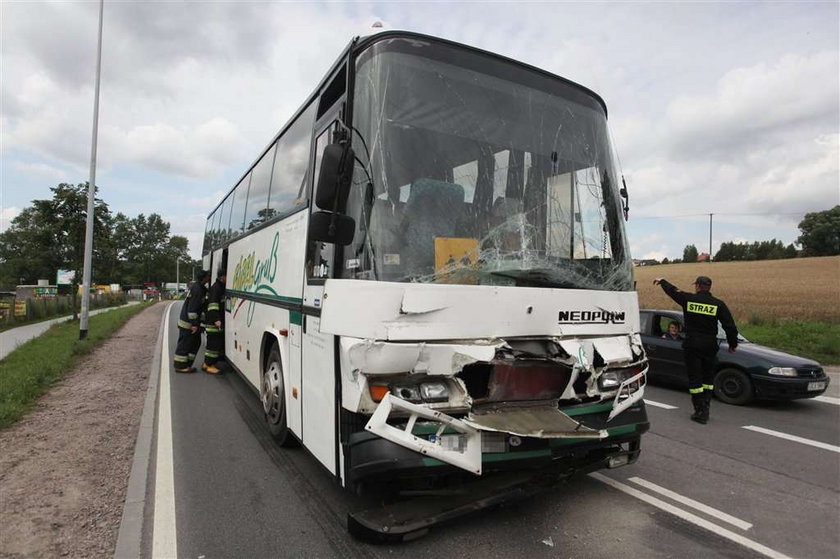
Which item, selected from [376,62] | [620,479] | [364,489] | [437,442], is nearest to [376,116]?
[376,62]

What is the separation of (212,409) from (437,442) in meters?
4.87

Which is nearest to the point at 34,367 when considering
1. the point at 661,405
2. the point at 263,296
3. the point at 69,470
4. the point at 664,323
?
the point at 69,470

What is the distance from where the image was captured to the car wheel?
7.29m

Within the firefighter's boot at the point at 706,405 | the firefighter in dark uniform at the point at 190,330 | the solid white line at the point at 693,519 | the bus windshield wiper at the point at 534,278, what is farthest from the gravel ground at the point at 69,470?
the firefighter's boot at the point at 706,405

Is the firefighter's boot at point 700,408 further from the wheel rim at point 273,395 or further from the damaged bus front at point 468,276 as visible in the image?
the wheel rim at point 273,395

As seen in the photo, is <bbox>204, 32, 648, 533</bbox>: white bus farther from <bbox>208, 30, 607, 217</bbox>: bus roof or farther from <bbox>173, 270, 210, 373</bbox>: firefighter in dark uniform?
<bbox>173, 270, 210, 373</bbox>: firefighter in dark uniform

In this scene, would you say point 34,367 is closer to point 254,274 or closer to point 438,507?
point 254,274

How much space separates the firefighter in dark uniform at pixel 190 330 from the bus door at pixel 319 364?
20.4 feet

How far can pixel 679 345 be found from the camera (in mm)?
8352

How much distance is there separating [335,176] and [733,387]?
734cm

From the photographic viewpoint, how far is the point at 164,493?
3.99 m

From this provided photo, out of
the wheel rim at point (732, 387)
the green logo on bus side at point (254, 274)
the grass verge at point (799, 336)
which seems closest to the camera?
the green logo on bus side at point (254, 274)

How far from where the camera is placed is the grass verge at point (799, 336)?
11.8 meters

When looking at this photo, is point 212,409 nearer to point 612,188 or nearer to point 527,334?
point 527,334
